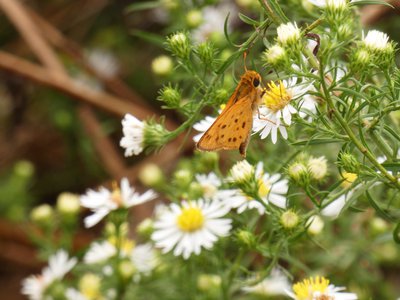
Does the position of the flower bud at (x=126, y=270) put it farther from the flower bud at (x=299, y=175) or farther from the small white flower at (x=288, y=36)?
the small white flower at (x=288, y=36)

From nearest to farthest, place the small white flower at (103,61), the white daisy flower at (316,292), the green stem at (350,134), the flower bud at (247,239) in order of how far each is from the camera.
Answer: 1. the green stem at (350,134)
2. the white daisy flower at (316,292)
3. the flower bud at (247,239)
4. the small white flower at (103,61)

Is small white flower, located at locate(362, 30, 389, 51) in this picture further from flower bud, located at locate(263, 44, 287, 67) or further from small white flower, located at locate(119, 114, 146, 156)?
small white flower, located at locate(119, 114, 146, 156)

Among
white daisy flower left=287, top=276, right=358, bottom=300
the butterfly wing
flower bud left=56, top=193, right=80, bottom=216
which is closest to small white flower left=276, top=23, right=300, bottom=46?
the butterfly wing

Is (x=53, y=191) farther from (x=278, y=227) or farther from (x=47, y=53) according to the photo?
(x=278, y=227)

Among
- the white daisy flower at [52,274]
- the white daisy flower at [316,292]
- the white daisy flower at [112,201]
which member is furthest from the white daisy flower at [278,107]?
the white daisy flower at [52,274]

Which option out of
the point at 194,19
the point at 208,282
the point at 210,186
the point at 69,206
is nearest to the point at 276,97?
the point at 210,186

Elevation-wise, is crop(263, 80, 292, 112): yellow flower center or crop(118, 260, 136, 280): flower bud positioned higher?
crop(118, 260, 136, 280): flower bud
